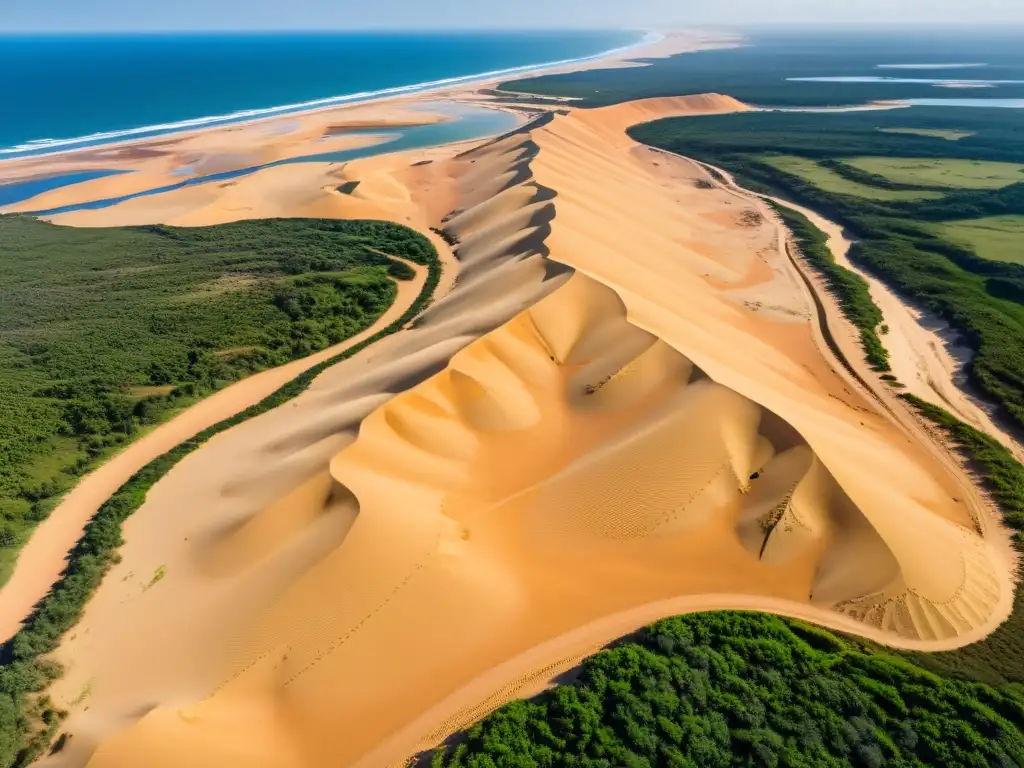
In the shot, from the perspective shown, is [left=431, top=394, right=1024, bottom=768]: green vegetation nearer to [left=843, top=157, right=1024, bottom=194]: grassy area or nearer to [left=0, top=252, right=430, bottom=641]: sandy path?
[left=0, top=252, right=430, bottom=641]: sandy path

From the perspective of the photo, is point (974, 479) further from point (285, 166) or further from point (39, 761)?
point (285, 166)

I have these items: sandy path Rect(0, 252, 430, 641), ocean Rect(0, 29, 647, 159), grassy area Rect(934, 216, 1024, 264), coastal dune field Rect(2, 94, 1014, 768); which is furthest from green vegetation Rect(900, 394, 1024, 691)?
ocean Rect(0, 29, 647, 159)

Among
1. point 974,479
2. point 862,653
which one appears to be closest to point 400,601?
point 862,653

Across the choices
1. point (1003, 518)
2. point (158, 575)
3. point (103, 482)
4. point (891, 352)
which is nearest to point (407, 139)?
point (891, 352)

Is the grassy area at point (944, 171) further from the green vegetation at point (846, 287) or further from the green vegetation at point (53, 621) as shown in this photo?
the green vegetation at point (53, 621)

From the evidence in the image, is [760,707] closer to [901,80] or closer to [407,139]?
[407,139]

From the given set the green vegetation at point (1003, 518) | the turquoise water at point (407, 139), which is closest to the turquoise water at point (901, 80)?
the turquoise water at point (407, 139)
